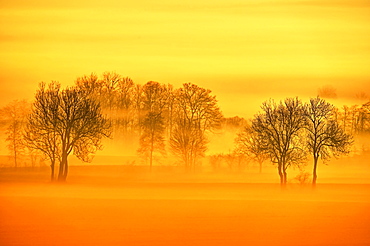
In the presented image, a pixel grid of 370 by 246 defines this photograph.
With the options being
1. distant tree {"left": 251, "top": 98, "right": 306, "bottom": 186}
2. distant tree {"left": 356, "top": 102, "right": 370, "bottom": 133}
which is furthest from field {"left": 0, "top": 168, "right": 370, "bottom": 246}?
distant tree {"left": 356, "top": 102, "right": 370, "bottom": 133}

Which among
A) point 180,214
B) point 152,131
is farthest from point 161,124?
point 180,214

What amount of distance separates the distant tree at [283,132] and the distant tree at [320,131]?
0.69m

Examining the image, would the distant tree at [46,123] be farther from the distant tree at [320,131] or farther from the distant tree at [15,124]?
the distant tree at [320,131]

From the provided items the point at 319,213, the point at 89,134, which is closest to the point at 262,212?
the point at 319,213

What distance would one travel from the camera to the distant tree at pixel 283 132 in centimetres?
5259

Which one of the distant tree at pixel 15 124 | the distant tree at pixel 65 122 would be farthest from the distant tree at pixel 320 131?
the distant tree at pixel 15 124

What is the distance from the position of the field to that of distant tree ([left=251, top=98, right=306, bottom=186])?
2.78 m

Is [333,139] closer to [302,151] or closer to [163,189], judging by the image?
[302,151]

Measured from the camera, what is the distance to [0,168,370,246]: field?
30594 millimetres

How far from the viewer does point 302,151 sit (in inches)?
2069

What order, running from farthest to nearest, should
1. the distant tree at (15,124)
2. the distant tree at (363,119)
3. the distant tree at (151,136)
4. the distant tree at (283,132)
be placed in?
the distant tree at (363,119), the distant tree at (151,136), the distant tree at (15,124), the distant tree at (283,132)

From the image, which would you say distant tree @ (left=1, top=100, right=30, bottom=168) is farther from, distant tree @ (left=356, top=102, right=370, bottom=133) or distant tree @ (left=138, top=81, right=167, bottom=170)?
distant tree @ (left=356, top=102, right=370, bottom=133)

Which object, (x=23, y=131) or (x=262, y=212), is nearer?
(x=262, y=212)

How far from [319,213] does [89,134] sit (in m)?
21.6
